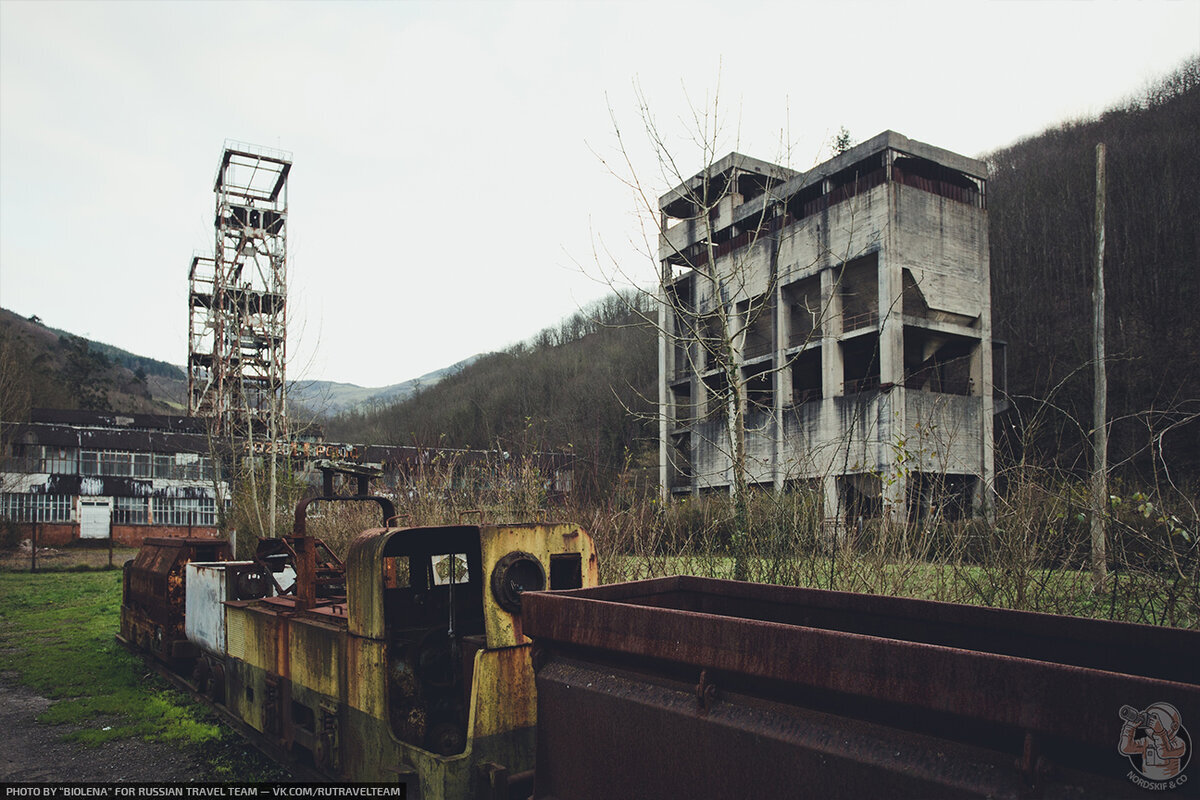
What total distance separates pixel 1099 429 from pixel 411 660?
776 centimetres

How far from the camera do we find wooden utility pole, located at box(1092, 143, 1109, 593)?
5.93 meters

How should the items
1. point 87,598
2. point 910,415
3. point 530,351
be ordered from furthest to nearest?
point 530,351 → point 910,415 → point 87,598

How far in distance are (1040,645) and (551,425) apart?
51139 mm

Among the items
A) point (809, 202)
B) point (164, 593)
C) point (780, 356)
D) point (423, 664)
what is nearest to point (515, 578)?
point (423, 664)

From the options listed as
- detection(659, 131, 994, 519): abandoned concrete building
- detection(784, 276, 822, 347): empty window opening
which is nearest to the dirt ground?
detection(659, 131, 994, 519): abandoned concrete building

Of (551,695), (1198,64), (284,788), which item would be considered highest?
(1198,64)

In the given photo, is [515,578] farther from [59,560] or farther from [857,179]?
[59,560]

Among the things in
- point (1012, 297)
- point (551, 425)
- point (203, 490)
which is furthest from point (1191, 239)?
→ point (203, 490)

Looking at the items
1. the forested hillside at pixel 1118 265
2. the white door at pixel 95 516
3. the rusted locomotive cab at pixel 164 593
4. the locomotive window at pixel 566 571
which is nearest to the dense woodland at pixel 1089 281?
the forested hillside at pixel 1118 265

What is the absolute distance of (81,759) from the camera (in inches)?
229

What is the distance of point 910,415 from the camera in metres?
24.0

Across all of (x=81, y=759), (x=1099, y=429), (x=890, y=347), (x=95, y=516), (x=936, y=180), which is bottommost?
(x=95, y=516)

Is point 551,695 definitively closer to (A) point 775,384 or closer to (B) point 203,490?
(A) point 775,384

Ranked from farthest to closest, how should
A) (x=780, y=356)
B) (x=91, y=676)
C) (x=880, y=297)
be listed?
1. (x=780, y=356)
2. (x=880, y=297)
3. (x=91, y=676)
